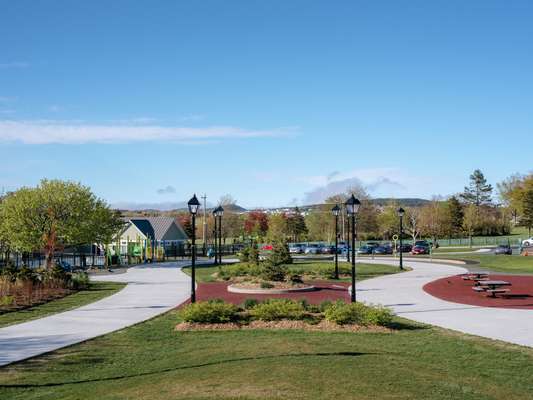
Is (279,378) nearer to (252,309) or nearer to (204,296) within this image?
(252,309)

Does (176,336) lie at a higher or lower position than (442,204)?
lower

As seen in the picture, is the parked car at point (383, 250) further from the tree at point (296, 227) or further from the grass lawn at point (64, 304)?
the tree at point (296, 227)

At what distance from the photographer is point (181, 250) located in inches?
2425

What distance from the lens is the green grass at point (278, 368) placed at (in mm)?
9148

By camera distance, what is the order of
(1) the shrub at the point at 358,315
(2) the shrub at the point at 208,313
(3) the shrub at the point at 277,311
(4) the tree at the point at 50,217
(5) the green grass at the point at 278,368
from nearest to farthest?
(5) the green grass at the point at 278,368
(1) the shrub at the point at 358,315
(2) the shrub at the point at 208,313
(3) the shrub at the point at 277,311
(4) the tree at the point at 50,217

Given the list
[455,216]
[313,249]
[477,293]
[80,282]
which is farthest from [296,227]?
[477,293]

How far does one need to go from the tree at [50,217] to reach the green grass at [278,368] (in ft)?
75.8

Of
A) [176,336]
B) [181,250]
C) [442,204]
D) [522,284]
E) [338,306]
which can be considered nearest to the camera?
[176,336]

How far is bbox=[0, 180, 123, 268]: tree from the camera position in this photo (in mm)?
35438

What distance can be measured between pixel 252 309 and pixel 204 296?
7.24 m

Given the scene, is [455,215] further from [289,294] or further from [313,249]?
[289,294]

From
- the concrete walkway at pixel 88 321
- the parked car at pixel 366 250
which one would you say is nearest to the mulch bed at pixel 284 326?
the concrete walkway at pixel 88 321

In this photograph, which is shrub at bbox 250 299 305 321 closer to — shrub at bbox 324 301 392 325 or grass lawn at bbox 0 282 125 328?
shrub at bbox 324 301 392 325

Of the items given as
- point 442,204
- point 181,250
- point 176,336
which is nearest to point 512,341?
point 176,336
